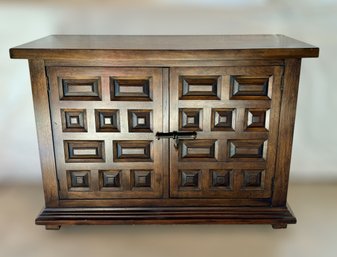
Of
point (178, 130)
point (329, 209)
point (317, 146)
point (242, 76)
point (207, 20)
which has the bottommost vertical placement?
point (329, 209)

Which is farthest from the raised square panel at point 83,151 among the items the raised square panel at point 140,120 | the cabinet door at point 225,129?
the cabinet door at point 225,129

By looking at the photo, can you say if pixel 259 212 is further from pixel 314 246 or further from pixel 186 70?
pixel 186 70

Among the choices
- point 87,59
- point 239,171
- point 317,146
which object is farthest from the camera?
point 317,146

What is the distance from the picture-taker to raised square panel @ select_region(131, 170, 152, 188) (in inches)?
45.9

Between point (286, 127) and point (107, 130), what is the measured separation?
0.52m

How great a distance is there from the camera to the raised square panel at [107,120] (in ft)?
3.62

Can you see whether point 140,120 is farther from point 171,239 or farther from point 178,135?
point 171,239

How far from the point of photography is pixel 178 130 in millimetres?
1120

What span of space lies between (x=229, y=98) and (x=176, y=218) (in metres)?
0.40

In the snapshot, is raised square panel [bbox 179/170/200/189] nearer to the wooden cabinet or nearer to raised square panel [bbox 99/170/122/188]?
the wooden cabinet

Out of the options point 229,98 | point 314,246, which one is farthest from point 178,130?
point 314,246

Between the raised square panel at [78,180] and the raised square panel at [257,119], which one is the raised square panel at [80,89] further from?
the raised square panel at [257,119]

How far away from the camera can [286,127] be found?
112 centimetres

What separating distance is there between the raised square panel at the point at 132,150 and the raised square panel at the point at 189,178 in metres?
0.11
